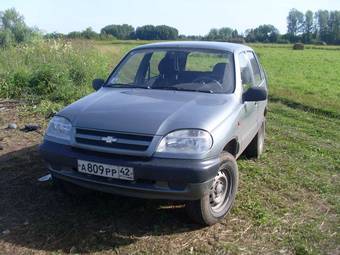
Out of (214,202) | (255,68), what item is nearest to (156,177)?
(214,202)

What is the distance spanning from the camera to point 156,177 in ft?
12.9

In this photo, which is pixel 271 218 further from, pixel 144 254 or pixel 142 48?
pixel 142 48

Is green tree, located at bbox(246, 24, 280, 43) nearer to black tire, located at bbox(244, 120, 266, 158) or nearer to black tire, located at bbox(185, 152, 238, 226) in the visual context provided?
black tire, located at bbox(244, 120, 266, 158)

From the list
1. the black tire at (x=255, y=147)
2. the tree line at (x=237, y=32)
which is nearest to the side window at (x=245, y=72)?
the black tire at (x=255, y=147)

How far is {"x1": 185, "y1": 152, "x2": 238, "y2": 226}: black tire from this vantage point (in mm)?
4246

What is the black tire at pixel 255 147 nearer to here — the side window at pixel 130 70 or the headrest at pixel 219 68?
the headrest at pixel 219 68

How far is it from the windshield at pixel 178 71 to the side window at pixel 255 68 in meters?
0.99

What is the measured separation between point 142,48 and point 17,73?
6299 millimetres

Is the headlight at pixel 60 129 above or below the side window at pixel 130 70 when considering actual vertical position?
below

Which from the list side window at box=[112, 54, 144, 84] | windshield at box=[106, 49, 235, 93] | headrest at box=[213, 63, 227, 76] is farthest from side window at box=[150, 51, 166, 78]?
headrest at box=[213, 63, 227, 76]

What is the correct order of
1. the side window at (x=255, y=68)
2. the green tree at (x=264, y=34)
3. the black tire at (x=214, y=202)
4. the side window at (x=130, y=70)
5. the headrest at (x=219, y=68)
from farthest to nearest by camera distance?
the green tree at (x=264, y=34)
the side window at (x=255, y=68)
the side window at (x=130, y=70)
the headrest at (x=219, y=68)
the black tire at (x=214, y=202)

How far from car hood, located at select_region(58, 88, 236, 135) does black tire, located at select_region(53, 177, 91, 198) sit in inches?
29.9

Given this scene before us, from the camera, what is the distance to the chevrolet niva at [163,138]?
3.97m

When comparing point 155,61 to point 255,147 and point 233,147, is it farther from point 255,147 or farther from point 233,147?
point 255,147
